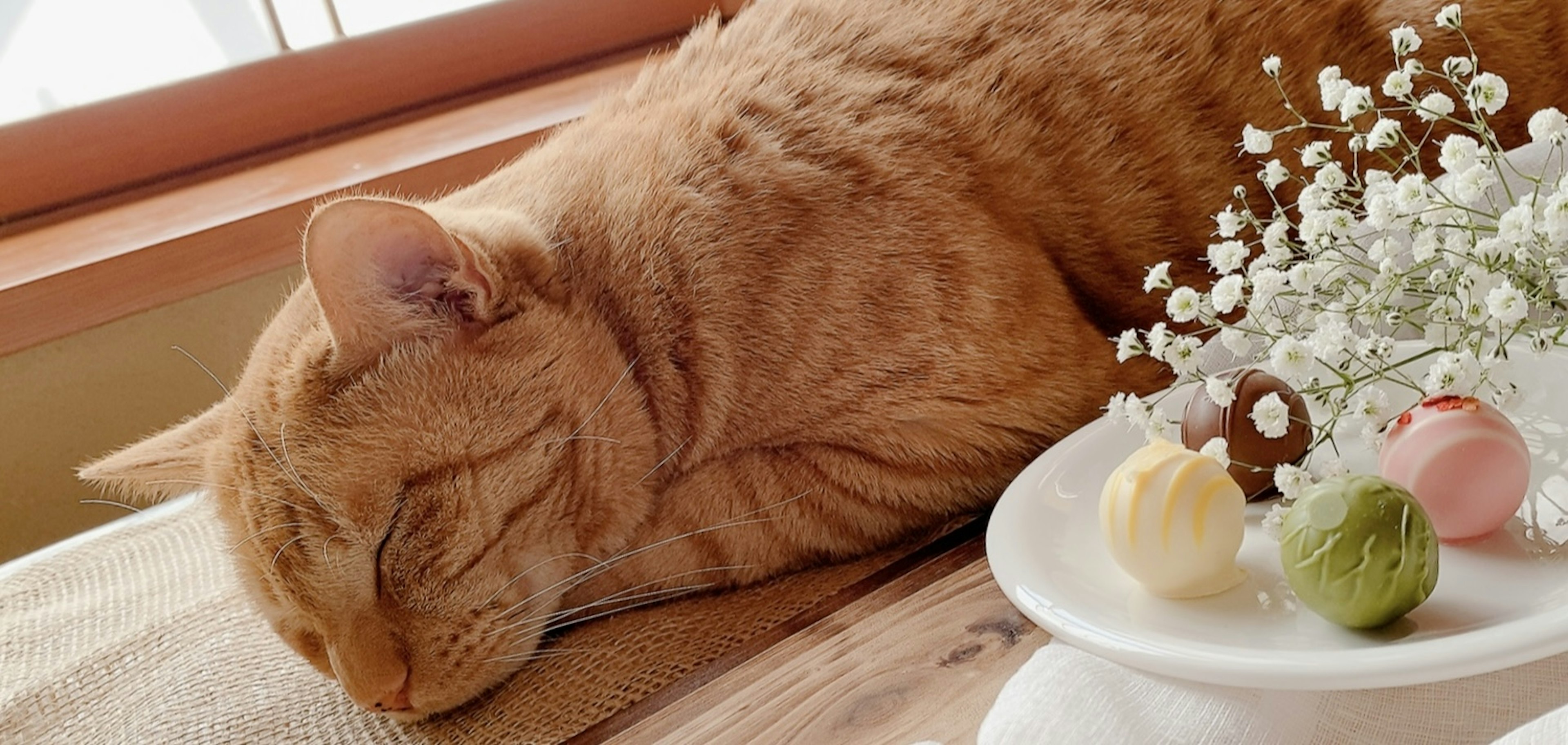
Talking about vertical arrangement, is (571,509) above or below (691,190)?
below

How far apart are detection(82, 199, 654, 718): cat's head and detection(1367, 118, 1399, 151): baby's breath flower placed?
0.76 meters

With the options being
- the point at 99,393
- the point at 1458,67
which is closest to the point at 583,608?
the point at 1458,67

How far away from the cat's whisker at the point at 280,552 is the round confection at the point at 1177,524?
29.7 inches

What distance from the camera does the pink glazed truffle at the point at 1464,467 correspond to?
0.88 meters

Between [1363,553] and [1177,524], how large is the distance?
128 millimetres

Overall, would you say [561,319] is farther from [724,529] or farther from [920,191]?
[920,191]

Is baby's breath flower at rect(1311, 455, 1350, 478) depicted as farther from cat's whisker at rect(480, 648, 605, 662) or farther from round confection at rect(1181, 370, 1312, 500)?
cat's whisker at rect(480, 648, 605, 662)

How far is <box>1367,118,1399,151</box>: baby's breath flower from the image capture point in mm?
934

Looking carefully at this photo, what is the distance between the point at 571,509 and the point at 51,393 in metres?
1.23

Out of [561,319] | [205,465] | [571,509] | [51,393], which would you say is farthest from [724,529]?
[51,393]

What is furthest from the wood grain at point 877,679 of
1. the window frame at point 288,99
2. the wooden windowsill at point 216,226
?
the window frame at point 288,99

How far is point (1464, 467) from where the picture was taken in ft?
2.88

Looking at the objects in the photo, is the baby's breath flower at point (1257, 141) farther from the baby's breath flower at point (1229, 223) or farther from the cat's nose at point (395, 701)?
the cat's nose at point (395, 701)

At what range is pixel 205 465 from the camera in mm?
1314
